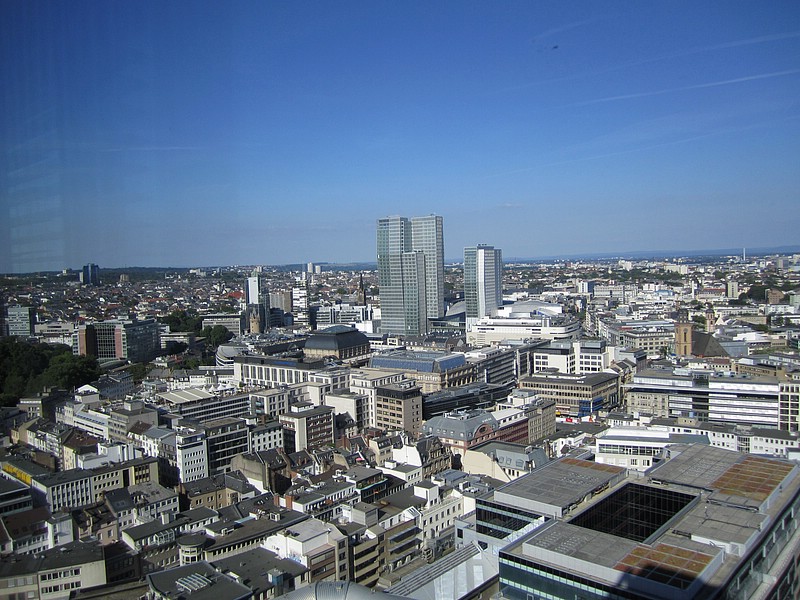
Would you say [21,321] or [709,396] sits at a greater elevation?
[21,321]

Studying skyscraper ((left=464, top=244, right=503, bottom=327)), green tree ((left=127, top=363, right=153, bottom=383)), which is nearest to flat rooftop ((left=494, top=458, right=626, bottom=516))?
green tree ((left=127, top=363, right=153, bottom=383))

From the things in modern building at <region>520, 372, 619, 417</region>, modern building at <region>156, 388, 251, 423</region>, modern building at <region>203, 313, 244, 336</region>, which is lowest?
modern building at <region>520, 372, 619, 417</region>

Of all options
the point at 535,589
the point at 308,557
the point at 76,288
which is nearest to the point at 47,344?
the point at 76,288

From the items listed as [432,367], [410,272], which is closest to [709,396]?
[432,367]

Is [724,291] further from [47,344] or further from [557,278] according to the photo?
[47,344]

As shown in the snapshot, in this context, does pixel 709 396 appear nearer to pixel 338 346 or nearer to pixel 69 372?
pixel 338 346

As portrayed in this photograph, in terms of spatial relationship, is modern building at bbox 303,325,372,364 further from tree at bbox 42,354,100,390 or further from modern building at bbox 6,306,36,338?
modern building at bbox 6,306,36,338
